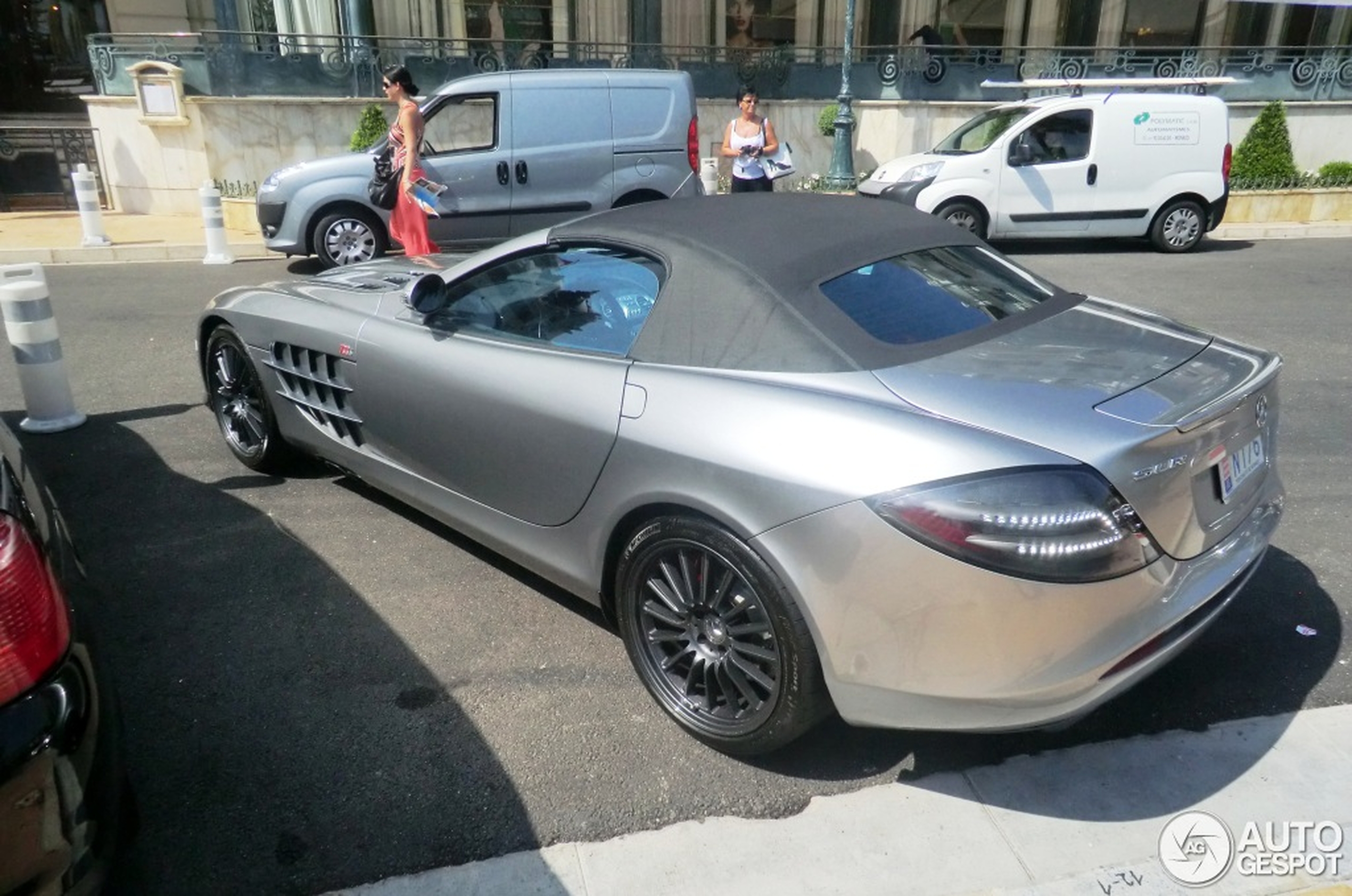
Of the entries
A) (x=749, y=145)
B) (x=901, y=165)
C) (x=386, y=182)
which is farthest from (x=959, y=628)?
(x=901, y=165)

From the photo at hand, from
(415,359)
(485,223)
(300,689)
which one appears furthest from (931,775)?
(485,223)

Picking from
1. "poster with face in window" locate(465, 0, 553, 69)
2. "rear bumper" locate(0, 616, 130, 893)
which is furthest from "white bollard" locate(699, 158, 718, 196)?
"rear bumper" locate(0, 616, 130, 893)

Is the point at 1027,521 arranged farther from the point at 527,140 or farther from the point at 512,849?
the point at 527,140

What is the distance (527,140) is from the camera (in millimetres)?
9898

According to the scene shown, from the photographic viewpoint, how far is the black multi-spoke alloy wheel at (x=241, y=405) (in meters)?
4.56

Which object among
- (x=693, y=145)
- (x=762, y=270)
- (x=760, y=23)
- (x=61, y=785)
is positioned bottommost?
(x=61, y=785)

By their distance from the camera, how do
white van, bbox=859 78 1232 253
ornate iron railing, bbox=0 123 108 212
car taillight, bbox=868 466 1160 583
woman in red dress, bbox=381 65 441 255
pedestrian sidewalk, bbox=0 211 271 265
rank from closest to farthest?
1. car taillight, bbox=868 466 1160 583
2. woman in red dress, bbox=381 65 441 255
3. pedestrian sidewalk, bbox=0 211 271 265
4. white van, bbox=859 78 1232 253
5. ornate iron railing, bbox=0 123 108 212

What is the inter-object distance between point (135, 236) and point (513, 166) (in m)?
5.55

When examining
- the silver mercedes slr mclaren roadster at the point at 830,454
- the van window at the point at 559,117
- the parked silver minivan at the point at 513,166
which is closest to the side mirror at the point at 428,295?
the silver mercedes slr mclaren roadster at the point at 830,454

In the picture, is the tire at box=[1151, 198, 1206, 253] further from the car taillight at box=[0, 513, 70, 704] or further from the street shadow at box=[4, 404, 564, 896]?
the car taillight at box=[0, 513, 70, 704]

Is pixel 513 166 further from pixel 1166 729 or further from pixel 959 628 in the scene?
pixel 959 628

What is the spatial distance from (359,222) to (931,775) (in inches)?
347

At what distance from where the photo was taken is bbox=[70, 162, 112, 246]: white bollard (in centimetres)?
1105

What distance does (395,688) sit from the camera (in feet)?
10.4
